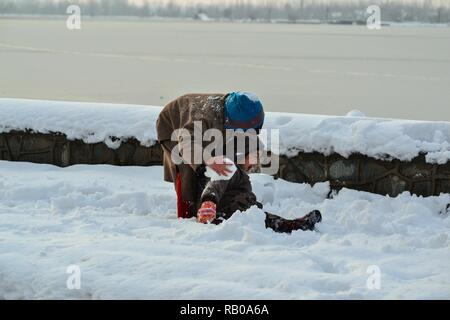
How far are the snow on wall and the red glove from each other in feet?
4.45

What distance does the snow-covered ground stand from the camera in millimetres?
3670

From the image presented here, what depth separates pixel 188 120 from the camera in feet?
16.9

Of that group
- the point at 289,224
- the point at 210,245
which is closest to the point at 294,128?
the point at 289,224

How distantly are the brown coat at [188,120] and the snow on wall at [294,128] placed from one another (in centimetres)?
106

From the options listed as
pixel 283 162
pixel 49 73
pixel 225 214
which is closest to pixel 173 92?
pixel 49 73

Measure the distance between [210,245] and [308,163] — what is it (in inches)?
75.4

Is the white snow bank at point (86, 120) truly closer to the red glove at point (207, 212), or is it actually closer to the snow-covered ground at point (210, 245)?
the snow-covered ground at point (210, 245)

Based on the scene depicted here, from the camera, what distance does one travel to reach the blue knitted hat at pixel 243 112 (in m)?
4.95
